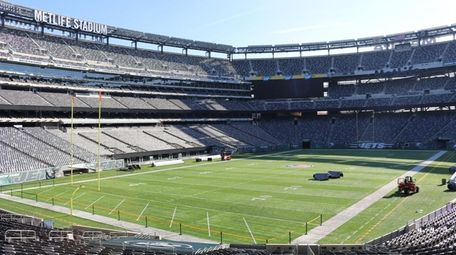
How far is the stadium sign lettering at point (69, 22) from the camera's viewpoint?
2704 inches

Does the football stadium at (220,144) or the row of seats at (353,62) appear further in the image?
the row of seats at (353,62)

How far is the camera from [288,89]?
4031 inches

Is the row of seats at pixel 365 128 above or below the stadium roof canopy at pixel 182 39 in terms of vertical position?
below

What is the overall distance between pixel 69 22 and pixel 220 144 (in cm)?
3486

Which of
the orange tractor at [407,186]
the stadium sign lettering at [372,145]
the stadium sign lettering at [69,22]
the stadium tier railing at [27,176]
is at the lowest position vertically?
the orange tractor at [407,186]

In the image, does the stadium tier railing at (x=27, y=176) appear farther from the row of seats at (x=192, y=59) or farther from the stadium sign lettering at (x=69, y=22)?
the stadium sign lettering at (x=69, y=22)

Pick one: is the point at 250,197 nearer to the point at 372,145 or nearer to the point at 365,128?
the point at 372,145

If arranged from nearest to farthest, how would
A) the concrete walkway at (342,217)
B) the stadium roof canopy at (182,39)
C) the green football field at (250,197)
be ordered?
the concrete walkway at (342,217) → the green football field at (250,197) → the stadium roof canopy at (182,39)

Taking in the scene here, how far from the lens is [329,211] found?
1179 inches

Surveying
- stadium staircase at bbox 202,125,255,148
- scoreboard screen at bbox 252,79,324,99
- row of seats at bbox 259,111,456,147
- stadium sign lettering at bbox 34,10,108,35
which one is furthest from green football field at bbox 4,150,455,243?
scoreboard screen at bbox 252,79,324,99

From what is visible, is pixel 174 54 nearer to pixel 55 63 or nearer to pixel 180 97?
pixel 180 97

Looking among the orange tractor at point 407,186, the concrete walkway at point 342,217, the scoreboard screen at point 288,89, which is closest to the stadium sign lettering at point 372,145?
the scoreboard screen at point 288,89

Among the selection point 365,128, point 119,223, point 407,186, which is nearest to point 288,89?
point 365,128

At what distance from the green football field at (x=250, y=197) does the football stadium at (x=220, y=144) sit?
0.61 ft
